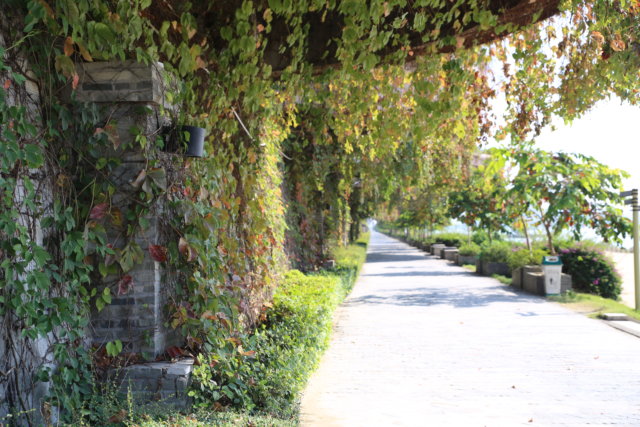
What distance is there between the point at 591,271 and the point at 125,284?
12.7m

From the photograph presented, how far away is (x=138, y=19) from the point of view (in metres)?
3.88

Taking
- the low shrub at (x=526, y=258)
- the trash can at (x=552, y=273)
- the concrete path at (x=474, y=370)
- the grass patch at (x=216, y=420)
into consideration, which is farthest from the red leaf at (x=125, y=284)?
the low shrub at (x=526, y=258)

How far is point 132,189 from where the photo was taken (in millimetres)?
4449

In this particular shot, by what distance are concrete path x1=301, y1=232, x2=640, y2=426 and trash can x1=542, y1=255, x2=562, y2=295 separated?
1.26 metres

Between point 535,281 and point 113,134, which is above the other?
point 113,134

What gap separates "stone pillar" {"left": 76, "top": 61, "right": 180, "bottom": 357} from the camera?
438 cm

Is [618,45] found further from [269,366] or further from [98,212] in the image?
[98,212]

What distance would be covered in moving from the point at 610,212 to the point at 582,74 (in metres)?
8.11

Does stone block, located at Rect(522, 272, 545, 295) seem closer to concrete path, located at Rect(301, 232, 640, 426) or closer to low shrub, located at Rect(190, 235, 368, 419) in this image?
concrete path, located at Rect(301, 232, 640, 426)

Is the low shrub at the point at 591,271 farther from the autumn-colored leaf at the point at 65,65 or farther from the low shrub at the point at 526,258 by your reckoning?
the autumn-colored leaf at the point at 65,65

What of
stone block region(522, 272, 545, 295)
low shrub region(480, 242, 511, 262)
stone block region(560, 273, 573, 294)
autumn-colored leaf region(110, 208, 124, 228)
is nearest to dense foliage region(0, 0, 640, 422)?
autumn-colored leaf region(110, 208, 124, 228)

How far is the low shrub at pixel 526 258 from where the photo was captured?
15.9 metres

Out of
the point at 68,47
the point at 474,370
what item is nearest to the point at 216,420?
the point at 68,47

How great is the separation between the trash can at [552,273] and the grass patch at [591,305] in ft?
0.90
